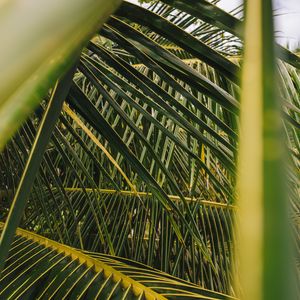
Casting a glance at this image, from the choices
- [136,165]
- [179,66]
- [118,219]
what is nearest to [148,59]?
[179,66]

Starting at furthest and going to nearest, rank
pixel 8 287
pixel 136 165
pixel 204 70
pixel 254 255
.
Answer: pixel 204 70, pixel 8 287, pixel 136 165, pixel 254 255

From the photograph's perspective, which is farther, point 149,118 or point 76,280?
point 76,280

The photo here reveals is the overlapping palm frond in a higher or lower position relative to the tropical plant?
lower

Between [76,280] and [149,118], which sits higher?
[149,118]

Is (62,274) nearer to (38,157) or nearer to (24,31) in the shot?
(38,157)

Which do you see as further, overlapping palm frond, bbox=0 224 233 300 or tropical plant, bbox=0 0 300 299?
overlapping palm frond, bbox=0 224 233 300

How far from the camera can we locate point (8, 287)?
0.66 m

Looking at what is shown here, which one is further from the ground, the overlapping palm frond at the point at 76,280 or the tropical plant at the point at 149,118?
the tropical plant at the point at 149,118

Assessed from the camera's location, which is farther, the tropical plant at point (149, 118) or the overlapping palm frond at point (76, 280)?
the overlapping palm frond at point (76, 280)

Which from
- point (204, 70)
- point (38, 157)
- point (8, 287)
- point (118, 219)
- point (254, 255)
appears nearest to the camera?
point (254, 255)

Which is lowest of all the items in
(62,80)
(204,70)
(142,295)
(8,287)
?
(8,287)

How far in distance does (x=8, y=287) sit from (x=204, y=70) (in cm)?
92

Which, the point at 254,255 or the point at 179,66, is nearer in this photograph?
the point at 254,255

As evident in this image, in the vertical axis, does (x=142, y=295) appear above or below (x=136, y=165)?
below
